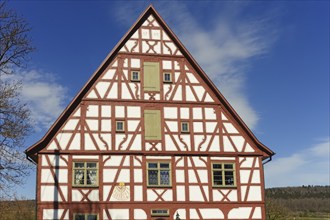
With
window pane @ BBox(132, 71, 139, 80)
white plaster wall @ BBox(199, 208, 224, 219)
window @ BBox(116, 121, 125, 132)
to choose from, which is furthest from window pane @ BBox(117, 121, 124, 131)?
white plaster wall @ BBox(199, 208, 224, 219)

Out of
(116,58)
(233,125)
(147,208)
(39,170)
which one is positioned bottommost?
(147,208)

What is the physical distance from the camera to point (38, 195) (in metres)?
23.4

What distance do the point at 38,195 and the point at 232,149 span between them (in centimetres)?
1067

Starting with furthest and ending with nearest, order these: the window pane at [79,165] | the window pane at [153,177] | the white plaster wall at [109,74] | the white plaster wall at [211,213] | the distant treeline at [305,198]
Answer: the distant treeline at [305,198] → the white plaster wall at [109,74] → the window pane at [153,177] → the white plaster wall at [211,213] → the window pane at [79,165]

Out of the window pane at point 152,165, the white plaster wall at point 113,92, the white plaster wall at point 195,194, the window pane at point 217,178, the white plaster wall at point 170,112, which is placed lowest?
the white plaster wall at point 195,194

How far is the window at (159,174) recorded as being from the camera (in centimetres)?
2491

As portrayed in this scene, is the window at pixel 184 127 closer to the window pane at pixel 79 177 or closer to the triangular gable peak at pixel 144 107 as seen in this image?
the triangular gable peak at pixel 144 107

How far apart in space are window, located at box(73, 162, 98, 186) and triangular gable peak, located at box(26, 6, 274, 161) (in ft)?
2.89

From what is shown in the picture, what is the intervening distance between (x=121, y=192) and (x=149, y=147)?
9.37 ft

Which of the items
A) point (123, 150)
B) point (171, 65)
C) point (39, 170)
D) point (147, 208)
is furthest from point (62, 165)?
point (171, 65)

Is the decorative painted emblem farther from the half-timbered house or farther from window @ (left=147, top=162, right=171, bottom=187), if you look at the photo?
window @ (left=147, top=162, right=171, bottom=187)

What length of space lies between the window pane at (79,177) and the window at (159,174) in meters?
3.46

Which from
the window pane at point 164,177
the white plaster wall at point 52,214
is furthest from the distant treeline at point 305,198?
the white plaster wall at point 52,214

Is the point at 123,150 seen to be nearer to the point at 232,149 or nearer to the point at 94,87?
the point at 94,87
